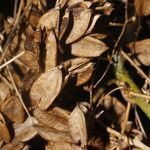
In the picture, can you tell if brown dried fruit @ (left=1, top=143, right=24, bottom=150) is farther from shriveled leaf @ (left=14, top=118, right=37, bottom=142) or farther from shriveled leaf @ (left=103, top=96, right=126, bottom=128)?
shriveled leaf @ (left=103, top=96, right=126, bottom=128)

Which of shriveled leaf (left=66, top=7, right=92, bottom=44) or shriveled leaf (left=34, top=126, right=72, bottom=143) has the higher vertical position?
shriveled leaf (left=66, top=7, right=92, bottom=44)

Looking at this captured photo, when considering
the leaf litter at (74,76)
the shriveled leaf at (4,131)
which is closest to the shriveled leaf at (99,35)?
the leaf litter at (74,76)

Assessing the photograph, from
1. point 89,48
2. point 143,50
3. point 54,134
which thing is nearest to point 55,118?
point 54,134

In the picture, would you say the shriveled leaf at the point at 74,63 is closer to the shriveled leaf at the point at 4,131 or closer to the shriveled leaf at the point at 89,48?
the shriveled leaf at the point at 89,48

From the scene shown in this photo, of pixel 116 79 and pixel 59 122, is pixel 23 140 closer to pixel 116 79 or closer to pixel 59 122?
pixel 59 122

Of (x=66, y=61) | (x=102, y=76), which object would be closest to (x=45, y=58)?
(x=66, y=61)

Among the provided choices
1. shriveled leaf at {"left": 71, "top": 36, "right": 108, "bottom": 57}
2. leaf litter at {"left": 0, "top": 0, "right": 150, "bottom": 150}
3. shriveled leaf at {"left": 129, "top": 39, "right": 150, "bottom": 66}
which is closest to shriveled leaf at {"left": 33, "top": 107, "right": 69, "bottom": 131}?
leaf litter at {"left": 0, "top": 0, "right": 150, "bottom": 150}
